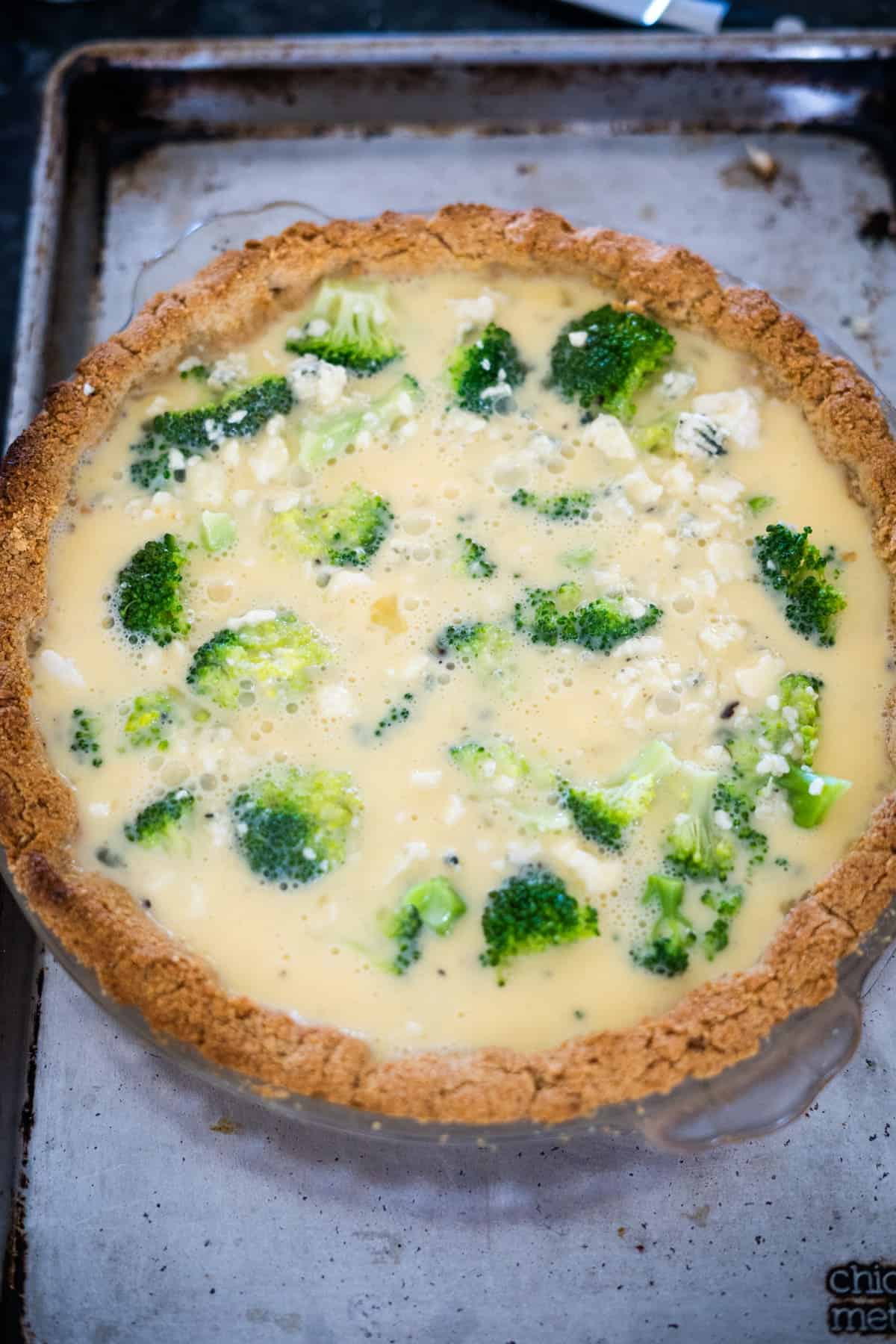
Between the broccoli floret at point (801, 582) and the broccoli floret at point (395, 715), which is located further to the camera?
the broccoli floret at point (801, 582)

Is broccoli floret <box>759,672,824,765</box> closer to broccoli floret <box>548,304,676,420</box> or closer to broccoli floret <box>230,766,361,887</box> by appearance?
broccoli floret <box>548,304,676,420</box>

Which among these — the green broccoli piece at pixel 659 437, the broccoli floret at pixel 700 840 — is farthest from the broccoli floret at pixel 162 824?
the green broccoli piece at pixel 659 437

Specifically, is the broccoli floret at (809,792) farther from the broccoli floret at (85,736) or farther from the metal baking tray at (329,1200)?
the broccoli floret at (85,736)

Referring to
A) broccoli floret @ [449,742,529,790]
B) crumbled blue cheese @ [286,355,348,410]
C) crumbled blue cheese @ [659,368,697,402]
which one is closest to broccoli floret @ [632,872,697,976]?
broccoli floret @ [449,742,529,790]

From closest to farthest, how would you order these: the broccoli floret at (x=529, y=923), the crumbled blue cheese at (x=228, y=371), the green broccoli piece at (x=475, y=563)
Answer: the broccoli floret at (x=529, y=923), the green broccoli piece at (x=475, y=563), the crumbled blue cheese at (x=228, y=371)

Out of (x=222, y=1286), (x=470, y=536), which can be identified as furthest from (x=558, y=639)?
(x=222, y=1286)

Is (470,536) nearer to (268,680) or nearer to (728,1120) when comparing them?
(268,680)

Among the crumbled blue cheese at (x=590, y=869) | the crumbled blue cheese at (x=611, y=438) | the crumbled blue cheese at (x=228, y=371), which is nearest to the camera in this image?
the crumbled blue cheese at (x=590, y=869)
